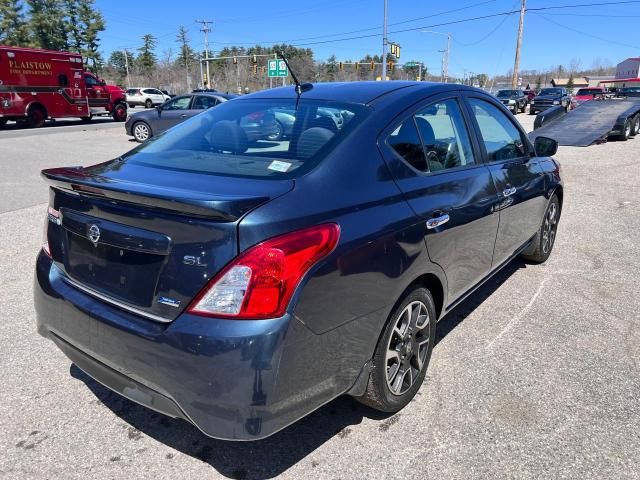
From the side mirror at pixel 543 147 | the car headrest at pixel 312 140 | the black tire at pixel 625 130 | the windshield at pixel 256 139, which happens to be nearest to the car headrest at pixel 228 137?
the windshield at pixel 256 139

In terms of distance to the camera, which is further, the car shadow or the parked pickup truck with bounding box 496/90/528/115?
the parked pickup truck with bounding box 496/90/528/115

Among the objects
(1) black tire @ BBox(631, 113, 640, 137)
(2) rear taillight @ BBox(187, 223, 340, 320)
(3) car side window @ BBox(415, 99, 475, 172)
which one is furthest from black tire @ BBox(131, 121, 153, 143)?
(1) black tire @ BBox(631, 113, 640, 137)

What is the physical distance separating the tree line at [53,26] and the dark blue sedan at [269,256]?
7729 centimetres

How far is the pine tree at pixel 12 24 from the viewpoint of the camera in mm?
63562

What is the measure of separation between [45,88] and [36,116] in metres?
1.42

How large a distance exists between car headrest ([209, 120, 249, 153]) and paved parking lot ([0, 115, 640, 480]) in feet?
5.06

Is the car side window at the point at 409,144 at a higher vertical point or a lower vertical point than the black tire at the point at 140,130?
higher

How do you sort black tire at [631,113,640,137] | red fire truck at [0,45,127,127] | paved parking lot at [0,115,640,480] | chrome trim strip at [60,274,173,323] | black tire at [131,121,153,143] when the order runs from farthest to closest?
red fire truck at [0,45,127,127] → black tire at [631,113,640,137] → black tire at [131,121,153,143] → paved parking lot at [0,115,640,480] → chrome trim strip at [60,274,173,323]

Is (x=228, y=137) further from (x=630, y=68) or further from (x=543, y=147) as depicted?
(x=630, y=68)

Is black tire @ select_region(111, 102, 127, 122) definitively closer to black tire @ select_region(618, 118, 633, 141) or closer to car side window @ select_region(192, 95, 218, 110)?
car side window @ select_region(192, 95, 218, 110)

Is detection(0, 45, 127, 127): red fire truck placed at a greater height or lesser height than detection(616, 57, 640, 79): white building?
lesser

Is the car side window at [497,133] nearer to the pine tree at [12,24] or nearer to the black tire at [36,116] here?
the black tire at [36,116]

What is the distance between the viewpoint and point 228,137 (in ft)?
9.55

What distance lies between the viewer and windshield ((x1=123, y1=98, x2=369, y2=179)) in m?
2.40
